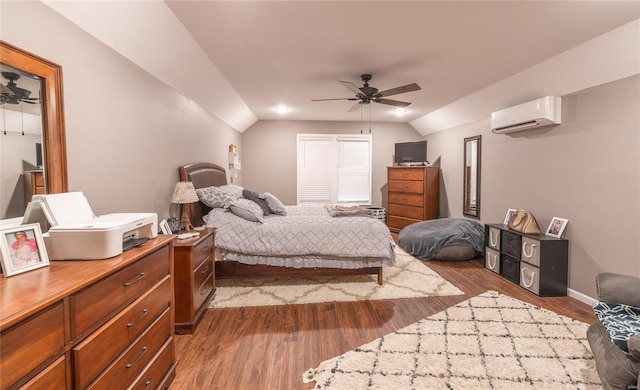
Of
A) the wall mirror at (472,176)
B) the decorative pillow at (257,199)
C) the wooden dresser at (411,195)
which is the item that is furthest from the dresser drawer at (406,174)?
the decorative pillow at (257,199)

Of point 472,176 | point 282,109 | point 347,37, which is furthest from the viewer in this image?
point 282,109

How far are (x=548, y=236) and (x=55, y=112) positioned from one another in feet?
14.5

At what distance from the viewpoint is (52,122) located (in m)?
1.48

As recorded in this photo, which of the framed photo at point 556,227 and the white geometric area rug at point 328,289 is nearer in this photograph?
the white geometric area rug at point 328,289

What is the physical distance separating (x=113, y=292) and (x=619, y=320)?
2.62 meters

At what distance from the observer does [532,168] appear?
360 cm

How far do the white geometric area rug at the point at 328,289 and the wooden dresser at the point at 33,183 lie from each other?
6.09ft

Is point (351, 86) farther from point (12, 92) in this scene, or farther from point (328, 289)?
point (12, 92)

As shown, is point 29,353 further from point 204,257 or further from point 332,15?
point 332,15

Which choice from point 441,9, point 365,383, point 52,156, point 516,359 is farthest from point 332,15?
point 516,359

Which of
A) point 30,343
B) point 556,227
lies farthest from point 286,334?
point 556,227

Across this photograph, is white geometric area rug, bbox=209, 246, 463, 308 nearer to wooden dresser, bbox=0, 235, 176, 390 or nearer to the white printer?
wooden dresser, bbox=0, 235, 176, 390

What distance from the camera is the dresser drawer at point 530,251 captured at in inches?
122

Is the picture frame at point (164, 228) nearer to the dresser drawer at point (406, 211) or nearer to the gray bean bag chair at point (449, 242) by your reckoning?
the gray bean bag chair at point (449, 242)
